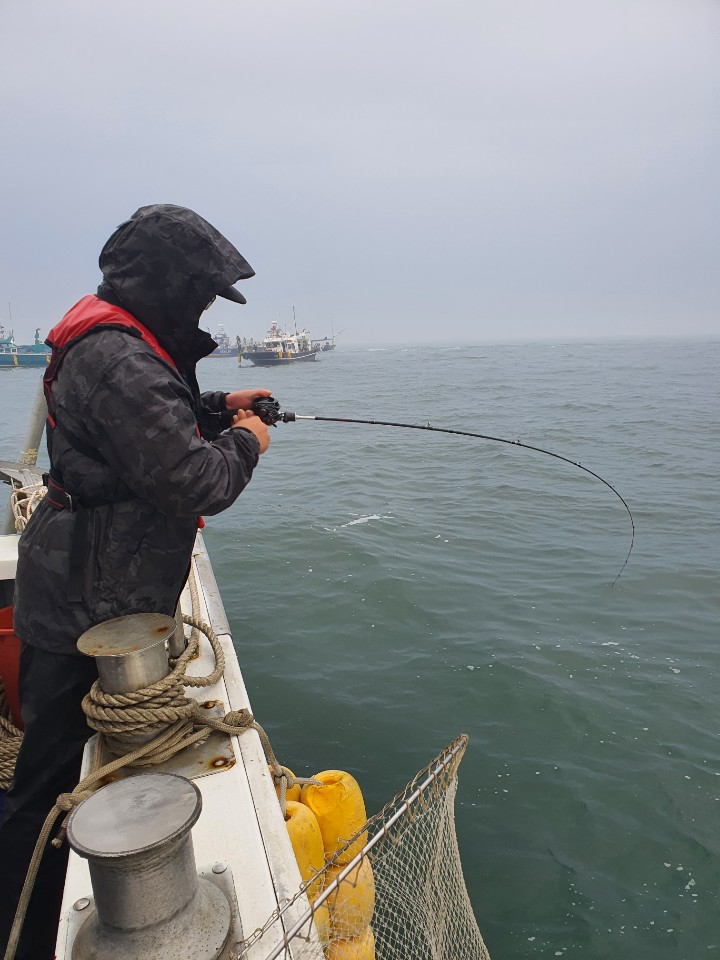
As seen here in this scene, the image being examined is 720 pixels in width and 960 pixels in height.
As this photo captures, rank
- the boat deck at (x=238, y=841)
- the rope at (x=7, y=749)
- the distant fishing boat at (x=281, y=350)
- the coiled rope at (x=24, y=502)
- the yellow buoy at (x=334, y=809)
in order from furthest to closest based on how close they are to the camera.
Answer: the distant fishing boat at (x=281, y=350) → the coiled rope at (x=24, y=502) → the rope at (x=7, y=749) → the yellow buoy at (x=334, y=809) → the boat deck at (x=238, y=841)

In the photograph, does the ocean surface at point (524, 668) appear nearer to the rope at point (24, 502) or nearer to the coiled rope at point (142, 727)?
the coiled rope at point (142, 727)

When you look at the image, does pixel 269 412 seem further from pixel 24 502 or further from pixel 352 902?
pixel 24 502

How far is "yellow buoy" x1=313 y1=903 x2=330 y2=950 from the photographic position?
1.79 metres

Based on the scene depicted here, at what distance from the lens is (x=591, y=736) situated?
17.0 feet

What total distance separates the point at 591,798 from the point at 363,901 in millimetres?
2927

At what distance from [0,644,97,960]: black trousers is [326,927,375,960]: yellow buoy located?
3.32 ft

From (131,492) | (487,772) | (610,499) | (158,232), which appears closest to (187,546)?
(131,492)

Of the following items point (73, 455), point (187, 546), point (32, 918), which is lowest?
point (32, 918)

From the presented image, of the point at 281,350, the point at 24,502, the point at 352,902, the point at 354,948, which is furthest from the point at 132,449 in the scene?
the point at 281,350

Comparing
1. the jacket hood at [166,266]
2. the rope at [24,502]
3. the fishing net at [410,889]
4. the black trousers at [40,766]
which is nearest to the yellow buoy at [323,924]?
the fishing net at [410,889]

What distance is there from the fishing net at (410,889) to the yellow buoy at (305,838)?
0.10m

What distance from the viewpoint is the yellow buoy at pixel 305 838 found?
91.3 inches

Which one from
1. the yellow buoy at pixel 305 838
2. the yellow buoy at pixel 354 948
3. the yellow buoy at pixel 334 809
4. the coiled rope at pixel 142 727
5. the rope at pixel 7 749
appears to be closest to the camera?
the coiled rope at pixel 142 727

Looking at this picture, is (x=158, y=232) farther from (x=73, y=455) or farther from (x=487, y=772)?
(x=487, y=772)
